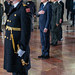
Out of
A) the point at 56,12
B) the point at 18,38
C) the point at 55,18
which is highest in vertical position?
the point at 56,12

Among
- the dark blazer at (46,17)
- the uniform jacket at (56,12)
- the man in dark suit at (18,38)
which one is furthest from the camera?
the uniform jacket at (56,12)

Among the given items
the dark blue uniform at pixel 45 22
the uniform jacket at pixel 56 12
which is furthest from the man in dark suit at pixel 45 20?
the uniform jacket at pixel 56 12

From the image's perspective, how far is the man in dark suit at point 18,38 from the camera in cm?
233

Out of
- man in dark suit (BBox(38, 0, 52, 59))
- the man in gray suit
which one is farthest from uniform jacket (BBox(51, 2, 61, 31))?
man in dark suit (BBox(38, 0, 52, 59))

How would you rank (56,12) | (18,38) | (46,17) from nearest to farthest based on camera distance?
(18,38) → (46,17) → (56,12)

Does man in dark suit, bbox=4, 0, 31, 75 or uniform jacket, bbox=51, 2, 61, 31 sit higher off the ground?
uniform jacket, bbox=51, 2, 61, 31

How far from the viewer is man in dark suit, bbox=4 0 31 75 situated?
2.33 metres

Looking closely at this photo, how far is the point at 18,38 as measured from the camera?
95.7 inches

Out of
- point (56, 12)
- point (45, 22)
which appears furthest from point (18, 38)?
point (56, 12)

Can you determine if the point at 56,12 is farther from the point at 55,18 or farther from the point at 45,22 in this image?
the point at 45,22

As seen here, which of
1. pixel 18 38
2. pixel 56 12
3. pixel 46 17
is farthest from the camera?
pixel 56 12

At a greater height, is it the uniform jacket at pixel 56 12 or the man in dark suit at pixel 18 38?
the uniform jacket at pixel 56 12

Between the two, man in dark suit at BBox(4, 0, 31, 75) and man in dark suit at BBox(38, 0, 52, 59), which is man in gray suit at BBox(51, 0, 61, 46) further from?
man in dark suit at BBox(4, 0, 31, 75)

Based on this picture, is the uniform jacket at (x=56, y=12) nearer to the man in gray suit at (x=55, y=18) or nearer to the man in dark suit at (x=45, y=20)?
the man in gray suit at (x=55, y=18)
